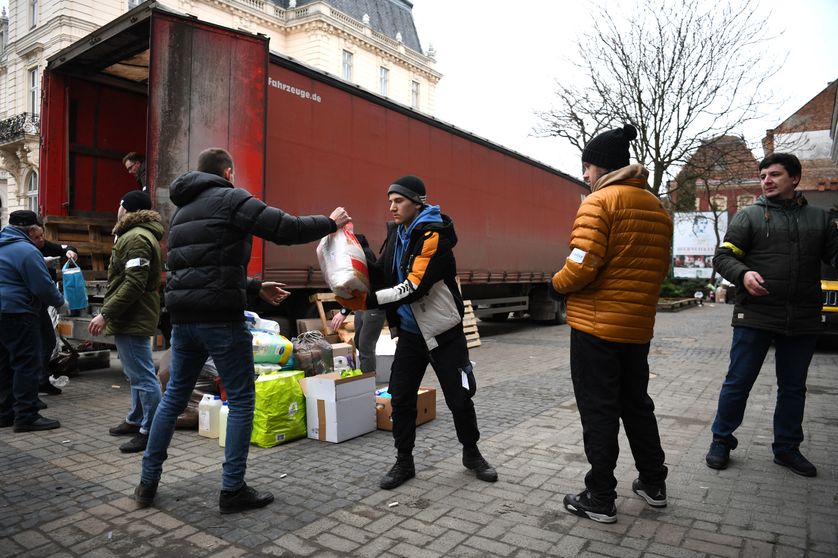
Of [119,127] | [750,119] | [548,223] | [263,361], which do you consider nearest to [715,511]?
[263,361]

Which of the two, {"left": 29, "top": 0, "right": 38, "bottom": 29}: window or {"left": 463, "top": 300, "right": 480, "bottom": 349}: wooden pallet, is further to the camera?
{"left": 29, "top": 0, "right": 38, "bottom": 29}: window

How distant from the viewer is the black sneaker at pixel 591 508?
9.66 feet

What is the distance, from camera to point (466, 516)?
3.05m

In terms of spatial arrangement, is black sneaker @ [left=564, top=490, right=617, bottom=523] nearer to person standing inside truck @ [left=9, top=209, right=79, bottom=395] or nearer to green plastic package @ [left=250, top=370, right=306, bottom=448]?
green plastic package @ [left=250, top=370, right=306, bottom=448]

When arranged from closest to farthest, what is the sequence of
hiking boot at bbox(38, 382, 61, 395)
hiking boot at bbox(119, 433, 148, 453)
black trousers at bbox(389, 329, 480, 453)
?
1. black trousers at bbox(389, 329, 480, 453)
2. hiking boot at bbox(119, 433, 148, 453)
3. hiking boot at bbox(38, 382, 61, 395)

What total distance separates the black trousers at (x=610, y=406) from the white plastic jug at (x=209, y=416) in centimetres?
286

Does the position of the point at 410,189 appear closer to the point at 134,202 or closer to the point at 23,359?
the point at 134,202

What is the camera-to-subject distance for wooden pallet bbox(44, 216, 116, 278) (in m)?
7.08

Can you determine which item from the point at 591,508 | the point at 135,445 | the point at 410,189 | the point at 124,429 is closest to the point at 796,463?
the point at 591,508

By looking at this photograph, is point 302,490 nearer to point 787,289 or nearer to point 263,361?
point 263,361

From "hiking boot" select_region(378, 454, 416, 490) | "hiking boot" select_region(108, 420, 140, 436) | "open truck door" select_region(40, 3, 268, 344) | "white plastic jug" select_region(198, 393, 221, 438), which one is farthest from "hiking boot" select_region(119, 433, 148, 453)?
"open truck door" select_region(40, 3, 268, 344)

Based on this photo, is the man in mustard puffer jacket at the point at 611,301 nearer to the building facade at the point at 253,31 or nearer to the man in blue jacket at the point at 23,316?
the man in blue jacket at the point at 23,316

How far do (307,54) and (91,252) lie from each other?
1135 inches

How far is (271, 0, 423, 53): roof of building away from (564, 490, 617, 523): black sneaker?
3507 centimetres
